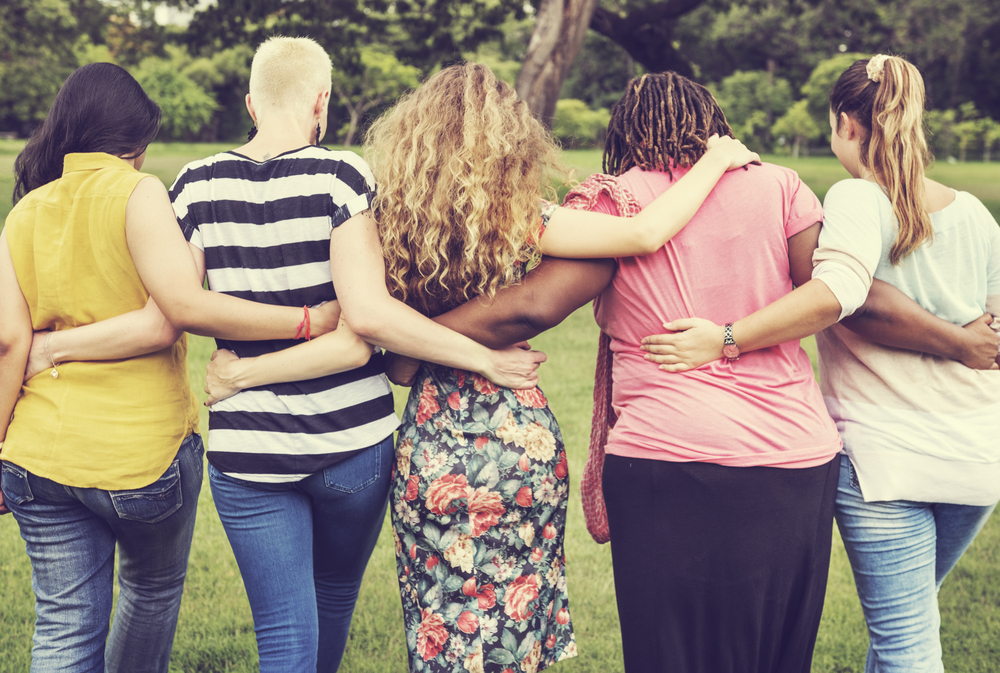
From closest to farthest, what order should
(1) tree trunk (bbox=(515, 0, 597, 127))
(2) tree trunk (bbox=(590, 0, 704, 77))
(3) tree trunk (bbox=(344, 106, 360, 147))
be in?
1. (1) tree trunk (bbox=(515, 0, 597, 127))
2. (2) tree trunk (bbox=(590, 0, 704, 77))
3. (3) tree trunk (bbox=(344, 106, 360, 147))

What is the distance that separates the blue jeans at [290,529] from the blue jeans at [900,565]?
3.99 ft

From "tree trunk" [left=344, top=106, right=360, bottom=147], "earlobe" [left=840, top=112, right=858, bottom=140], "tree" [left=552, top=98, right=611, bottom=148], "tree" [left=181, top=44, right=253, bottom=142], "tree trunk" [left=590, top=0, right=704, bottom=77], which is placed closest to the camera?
"earlobe" [left=840, top=112, right=858, bottom=140]

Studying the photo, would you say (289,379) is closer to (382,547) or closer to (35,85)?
(382,547)

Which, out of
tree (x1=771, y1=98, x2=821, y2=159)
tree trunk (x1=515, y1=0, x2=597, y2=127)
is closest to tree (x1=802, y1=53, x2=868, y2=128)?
tree (x1=771, y1=98, x2=821, y2=159)

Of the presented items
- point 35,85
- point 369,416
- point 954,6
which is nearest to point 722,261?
point 369,416

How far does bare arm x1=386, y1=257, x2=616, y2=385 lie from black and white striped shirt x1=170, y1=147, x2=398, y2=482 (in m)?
0.34

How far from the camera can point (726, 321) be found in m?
1.95

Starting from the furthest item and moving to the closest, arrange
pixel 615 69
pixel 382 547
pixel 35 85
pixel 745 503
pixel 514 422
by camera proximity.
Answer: pixel 615 69 < pixel 35 85 < pixel 382 547 < pixel 514 422 < pixel 745 503

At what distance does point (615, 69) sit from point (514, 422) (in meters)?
52.3

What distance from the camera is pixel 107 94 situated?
1.99 metres

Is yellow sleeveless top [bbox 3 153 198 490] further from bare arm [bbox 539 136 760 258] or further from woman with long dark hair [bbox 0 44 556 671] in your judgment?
bare arm [bbox 539 136 760 258]

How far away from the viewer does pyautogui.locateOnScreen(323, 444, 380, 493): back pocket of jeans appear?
2.01 meters

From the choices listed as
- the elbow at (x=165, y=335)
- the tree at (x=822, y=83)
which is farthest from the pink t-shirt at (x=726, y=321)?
the tree at (x=822, y=83)

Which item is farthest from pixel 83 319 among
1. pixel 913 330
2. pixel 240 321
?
pixel 913 330
